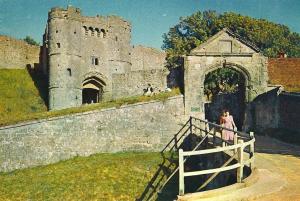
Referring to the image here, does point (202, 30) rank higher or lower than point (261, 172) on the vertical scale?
higher

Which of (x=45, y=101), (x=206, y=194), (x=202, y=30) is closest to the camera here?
(x=206, y=194)

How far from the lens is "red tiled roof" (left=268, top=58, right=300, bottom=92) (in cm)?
A: 2786

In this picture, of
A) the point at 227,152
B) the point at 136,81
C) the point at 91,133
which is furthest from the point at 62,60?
the point at 227,152

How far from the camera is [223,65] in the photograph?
24.0m

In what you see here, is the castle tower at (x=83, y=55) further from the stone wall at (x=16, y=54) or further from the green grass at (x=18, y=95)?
the stone wall at (x=16, y=54)

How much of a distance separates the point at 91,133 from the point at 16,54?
18782 mm

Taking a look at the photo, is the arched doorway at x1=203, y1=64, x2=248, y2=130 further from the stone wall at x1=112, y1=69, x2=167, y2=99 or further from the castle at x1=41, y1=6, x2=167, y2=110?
the castle at x1=41, y1=6, x2=167, y2=110

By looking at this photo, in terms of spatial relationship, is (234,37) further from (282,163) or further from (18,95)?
(18,95)

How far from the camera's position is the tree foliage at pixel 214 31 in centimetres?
4281

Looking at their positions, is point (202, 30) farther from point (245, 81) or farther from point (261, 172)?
point (261, 172)

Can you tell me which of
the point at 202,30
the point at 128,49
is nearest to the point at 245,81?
the point at 128,49

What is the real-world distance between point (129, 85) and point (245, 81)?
12533 mm

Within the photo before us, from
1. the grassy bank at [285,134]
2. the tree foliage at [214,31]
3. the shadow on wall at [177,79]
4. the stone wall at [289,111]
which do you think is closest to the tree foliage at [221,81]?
the tree foliage at [214,31]

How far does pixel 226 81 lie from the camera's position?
37.4 metres
